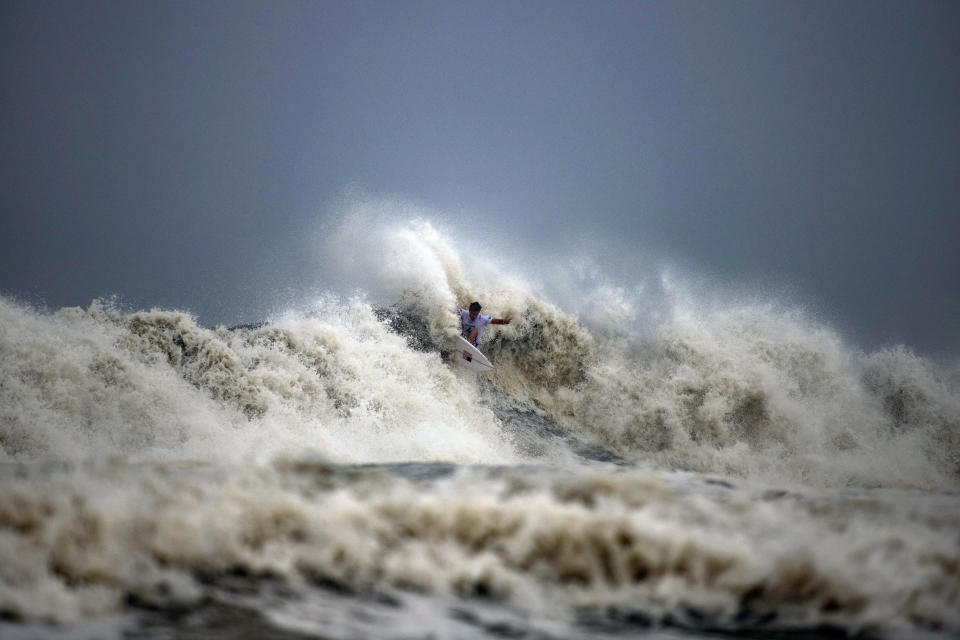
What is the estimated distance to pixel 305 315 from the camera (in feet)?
35.2

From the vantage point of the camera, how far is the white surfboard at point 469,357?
454 inches

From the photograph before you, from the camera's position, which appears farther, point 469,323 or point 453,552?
point 469,323

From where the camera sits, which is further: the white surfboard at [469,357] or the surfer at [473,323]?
the surfer at [473,323]

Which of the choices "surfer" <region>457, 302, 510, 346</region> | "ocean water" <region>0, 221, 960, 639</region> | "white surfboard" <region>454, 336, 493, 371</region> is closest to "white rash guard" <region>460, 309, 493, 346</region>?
"surfer" <region>457, 302, 510, 346</region>

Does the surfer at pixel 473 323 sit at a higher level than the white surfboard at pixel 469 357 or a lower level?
higher

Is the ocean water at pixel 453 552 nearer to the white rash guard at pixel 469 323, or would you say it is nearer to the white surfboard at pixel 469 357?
the white surfboard at pixel 469 357

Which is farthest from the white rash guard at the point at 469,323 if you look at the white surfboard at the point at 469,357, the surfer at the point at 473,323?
the white surfboard at the point at 469,357

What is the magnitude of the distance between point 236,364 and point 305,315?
2.34 m

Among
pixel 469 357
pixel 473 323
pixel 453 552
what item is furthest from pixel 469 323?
pixel 453 552

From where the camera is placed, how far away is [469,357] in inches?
456

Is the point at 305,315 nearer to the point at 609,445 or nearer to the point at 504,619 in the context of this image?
the point at 609,445

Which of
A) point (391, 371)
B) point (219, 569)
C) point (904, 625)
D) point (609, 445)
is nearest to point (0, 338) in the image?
point (391, 371)

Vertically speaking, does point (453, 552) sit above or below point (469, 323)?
below

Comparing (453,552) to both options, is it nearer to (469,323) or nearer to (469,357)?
(469,357)
